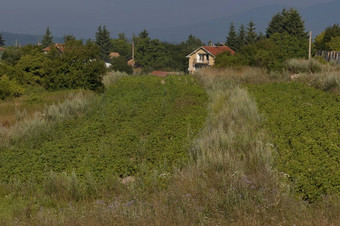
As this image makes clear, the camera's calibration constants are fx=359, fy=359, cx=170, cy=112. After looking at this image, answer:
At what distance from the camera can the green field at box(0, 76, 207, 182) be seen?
8.05 m

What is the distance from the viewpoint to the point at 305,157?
7141mm

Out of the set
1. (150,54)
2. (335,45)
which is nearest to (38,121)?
(335,45)

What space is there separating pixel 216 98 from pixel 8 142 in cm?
841

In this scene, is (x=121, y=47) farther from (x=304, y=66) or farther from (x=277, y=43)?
(x=304, y=66)

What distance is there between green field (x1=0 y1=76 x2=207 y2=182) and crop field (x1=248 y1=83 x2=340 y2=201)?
2.23 meters

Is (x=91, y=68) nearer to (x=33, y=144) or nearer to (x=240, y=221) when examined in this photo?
(x=33, y=144)

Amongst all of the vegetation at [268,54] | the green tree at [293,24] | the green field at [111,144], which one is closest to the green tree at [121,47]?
the green tree at [293,24]

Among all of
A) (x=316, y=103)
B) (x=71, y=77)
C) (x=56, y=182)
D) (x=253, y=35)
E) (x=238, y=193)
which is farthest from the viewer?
(x=253, y=35)

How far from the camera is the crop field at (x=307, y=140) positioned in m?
6.00

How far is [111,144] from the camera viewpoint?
9.73 m

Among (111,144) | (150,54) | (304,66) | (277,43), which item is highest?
(150,54)

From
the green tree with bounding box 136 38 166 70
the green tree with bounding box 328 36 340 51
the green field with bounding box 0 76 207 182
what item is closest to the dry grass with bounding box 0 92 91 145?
the green field with bounding box 0 76 207 182

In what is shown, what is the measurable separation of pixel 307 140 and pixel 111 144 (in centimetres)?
498

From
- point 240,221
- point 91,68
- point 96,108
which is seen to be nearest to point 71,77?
point 91,68
